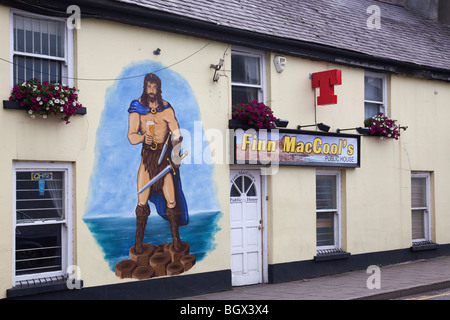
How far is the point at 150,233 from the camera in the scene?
1120 cm

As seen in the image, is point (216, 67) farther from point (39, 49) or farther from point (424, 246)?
point (424, 246)

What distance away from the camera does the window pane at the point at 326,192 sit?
14516 mm

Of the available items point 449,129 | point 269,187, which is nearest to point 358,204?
point 269,187

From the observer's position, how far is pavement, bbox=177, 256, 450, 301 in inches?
448

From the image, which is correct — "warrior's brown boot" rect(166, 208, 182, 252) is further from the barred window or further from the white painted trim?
the barred window

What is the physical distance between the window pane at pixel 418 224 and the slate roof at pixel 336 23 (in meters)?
4.09

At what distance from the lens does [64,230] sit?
33.3 feet

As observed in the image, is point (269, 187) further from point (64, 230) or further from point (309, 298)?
point (64, 230)

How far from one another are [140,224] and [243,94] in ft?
12.4

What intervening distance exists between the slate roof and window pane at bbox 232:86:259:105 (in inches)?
49.2

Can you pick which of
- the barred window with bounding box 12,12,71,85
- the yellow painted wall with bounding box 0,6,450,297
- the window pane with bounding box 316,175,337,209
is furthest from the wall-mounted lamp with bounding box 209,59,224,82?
the window pane with bounding box 316,175,337,209

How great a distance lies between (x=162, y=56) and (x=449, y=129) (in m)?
9.72

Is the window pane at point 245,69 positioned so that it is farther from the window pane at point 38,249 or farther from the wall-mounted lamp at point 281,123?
the window pane at point 38,249

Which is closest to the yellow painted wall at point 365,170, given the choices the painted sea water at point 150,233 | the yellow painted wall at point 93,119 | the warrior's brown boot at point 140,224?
the yellow painted wall at point 93,119
